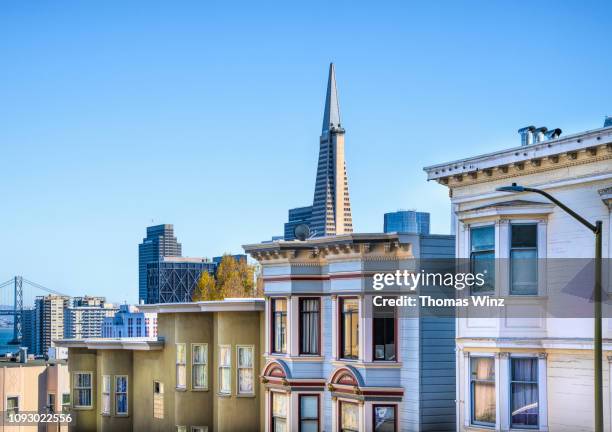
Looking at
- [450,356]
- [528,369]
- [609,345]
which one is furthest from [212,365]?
[609,345]

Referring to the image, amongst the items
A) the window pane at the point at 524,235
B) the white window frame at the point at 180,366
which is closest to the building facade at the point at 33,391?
the white window frame at the point at 180,366

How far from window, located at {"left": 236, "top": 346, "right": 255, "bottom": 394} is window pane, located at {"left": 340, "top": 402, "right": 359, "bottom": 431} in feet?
22.0

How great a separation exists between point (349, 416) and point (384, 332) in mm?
2829

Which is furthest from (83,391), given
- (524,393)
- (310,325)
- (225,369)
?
(524,393)

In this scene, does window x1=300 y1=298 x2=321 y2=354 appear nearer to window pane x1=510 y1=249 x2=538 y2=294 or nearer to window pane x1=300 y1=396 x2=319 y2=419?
window pane x1=300 y1=396 x2=319 y2=419

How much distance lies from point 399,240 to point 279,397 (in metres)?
7.41

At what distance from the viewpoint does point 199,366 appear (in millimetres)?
39594

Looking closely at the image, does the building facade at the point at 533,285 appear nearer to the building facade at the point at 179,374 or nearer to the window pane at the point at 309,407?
the window pane at the point at 309,407

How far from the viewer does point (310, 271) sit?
33.2 m

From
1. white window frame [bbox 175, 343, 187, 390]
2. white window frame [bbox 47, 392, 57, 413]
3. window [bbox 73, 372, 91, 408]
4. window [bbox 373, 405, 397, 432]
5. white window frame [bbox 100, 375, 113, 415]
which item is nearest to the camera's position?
window [bbox 373, 405, 397, 432]

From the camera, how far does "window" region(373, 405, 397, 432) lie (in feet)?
99.0

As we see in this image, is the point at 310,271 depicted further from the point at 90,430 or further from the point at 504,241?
the point at 90,430

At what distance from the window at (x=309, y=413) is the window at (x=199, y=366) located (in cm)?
715

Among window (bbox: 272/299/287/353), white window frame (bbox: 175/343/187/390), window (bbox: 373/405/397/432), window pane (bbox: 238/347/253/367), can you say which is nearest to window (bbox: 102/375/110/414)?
white window frame (bbox: 175/343/187/390)
